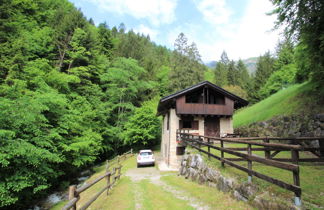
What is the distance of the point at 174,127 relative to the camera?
630 inches

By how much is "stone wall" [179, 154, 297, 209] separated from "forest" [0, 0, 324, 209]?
7.46 meters

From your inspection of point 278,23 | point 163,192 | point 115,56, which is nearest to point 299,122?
point 278,23

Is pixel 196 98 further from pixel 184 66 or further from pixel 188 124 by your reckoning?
pixel 184 66

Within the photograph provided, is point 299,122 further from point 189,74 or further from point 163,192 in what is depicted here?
point 189,74

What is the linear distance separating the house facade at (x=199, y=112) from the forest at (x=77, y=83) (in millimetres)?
6629

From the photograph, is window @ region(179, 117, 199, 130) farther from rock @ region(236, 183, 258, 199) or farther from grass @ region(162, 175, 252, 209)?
rock @ region(236, 183, 258, 199)

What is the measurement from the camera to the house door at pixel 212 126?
16.7 m

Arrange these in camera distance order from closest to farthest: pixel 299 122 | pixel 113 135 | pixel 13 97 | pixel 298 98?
pixel 13 97
pixel 299 122
pixel 298 98
pixel 113 135

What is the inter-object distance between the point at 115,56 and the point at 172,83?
11941 mm

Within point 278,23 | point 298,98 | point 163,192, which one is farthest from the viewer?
point 298,98

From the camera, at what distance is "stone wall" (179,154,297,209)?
12.3 feet

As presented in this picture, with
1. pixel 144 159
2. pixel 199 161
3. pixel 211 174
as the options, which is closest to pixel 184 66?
pixel 144 159

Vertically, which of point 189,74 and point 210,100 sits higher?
point 189,74

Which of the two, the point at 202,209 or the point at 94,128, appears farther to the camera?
the point at 94,128
